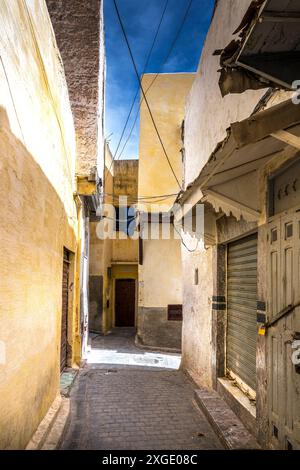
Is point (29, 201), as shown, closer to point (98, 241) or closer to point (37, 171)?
point (37, 171)

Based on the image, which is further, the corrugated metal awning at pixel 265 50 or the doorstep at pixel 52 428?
the doorstep at pixel 52 428

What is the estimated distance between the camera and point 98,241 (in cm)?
1595

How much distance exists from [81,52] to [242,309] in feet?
24.6

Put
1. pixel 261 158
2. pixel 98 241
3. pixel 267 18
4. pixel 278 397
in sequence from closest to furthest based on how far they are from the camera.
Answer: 1. pixel 267 18
2. pixel 278 397
3. pixel 261 158
4. pixel 98 241

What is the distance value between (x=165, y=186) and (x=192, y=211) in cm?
695

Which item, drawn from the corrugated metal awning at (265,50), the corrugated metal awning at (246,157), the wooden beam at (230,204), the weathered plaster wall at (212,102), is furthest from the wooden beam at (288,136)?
the wooden beam at (230,204)

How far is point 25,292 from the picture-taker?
383 cm

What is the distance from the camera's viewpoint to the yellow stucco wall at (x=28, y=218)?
3.17 meters

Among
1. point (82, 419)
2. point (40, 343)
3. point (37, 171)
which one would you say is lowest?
point (82, 419)

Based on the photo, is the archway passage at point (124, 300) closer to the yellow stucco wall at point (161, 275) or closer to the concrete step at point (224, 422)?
the yellow stucco wall at point (161, 275)

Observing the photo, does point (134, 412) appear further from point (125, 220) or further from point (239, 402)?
point (125, 220)

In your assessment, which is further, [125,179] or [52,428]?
[125,179]

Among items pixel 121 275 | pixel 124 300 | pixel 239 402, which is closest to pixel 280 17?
pixel 239 402

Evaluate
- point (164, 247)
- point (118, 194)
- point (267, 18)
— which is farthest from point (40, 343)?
point (118, 194)
